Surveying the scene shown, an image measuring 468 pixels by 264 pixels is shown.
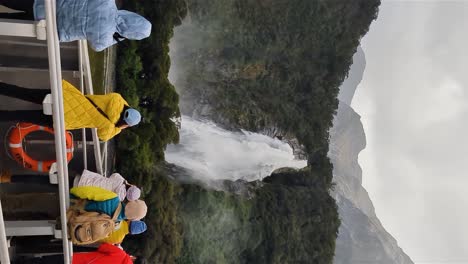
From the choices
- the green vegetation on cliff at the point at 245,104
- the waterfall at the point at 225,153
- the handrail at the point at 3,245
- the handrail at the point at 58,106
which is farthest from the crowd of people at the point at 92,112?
the waterfall at the point at 225,153

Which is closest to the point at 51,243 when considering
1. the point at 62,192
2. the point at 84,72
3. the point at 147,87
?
the point at 62,192

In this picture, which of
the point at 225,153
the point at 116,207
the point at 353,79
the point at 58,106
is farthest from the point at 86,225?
the point at 353,79

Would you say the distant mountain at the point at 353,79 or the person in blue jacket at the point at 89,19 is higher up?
the person in blue jacket at the point at 89,19

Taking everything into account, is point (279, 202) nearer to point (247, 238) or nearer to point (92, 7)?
point (247, 238)

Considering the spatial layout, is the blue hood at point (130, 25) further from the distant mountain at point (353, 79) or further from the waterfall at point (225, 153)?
the distant mountain at point (353, 79)

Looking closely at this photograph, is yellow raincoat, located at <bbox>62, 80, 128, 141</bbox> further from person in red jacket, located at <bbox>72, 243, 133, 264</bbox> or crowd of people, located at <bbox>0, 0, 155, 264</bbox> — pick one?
person in red jacket, located at <bbox>72, 243, 133, 264</bbox>

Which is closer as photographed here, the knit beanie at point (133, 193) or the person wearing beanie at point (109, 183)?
the person wearing beanie at point (109, 183)
